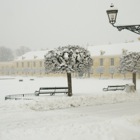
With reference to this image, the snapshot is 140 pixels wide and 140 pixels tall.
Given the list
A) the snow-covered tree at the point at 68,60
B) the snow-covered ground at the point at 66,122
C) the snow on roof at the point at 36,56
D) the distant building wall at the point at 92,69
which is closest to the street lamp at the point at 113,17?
the snow-covered ground at the point at 66,122

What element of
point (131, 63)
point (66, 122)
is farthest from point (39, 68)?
point (66, 122)

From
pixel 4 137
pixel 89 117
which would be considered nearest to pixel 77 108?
pixel 89 117

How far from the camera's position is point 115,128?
1159cm

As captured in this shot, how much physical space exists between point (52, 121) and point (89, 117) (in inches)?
81.0

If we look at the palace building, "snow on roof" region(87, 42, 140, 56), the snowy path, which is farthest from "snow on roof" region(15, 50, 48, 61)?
the snowy path

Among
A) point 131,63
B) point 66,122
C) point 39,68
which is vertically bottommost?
point 66,122

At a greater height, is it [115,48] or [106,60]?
[115,48]

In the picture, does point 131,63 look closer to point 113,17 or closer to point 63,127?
point 63,127

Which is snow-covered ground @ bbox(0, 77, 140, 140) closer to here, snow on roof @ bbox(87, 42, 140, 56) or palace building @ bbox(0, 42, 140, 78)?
palace building @ bbox(0, 42, 140, 78)

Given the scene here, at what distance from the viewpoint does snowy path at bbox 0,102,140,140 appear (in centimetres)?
1061

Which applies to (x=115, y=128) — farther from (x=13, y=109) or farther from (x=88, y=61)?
(x=88, y=61)

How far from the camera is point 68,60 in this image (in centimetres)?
2395

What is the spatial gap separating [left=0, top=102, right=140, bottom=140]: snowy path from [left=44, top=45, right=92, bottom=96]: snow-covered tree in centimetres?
807

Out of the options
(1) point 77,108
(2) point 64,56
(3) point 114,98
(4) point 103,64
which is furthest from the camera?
(4) point 103,64
